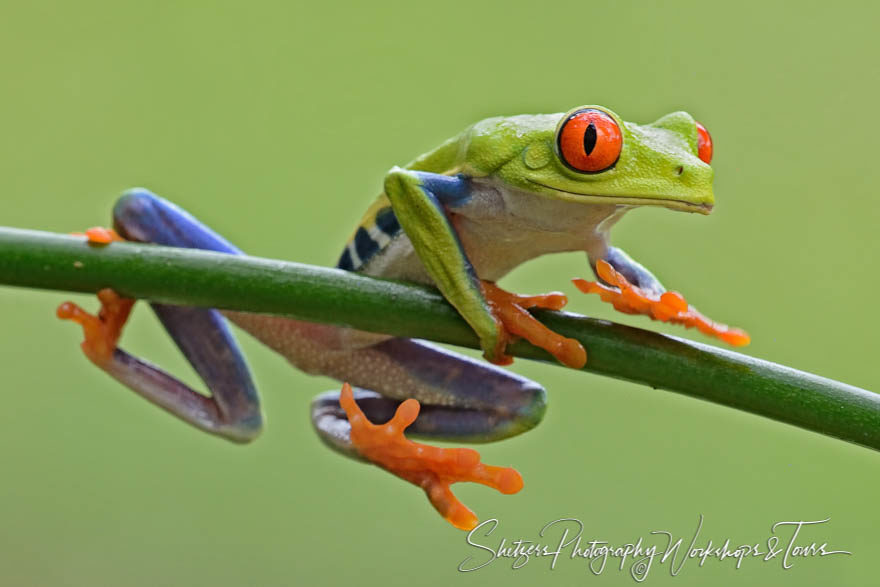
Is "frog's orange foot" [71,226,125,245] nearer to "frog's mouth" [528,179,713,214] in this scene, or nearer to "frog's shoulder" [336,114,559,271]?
"frog's shoulder" [336,114,559,271]

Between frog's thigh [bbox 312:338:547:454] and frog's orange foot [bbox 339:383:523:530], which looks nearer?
frog's orange foot [bbox 339:383:523:530]

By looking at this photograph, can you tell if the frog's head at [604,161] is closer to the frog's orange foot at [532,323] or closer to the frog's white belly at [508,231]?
the frog's white belly at [508,231]

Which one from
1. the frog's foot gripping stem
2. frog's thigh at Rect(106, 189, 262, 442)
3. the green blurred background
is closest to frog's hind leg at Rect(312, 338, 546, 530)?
frog's thigh at Rect(106, 189, 262, 442)

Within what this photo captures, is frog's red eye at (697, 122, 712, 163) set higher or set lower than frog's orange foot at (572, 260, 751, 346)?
higher

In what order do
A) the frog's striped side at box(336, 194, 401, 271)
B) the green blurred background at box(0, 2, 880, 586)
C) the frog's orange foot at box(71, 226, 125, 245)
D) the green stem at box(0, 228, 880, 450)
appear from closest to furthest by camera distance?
the green stem at box(0, 228, 880, 450)
the frog's orange foot at box(71, 226, 125, 245)
the frog's striped side at box(336, 194, 401, 271)
the green blurred background at box(0, 2, 880, 586)

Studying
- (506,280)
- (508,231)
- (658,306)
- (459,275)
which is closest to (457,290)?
(459,275)

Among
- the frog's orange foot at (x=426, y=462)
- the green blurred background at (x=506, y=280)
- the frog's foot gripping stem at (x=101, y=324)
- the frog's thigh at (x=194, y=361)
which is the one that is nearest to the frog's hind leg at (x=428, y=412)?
the frog's orange foot at (x=426, y=462)
